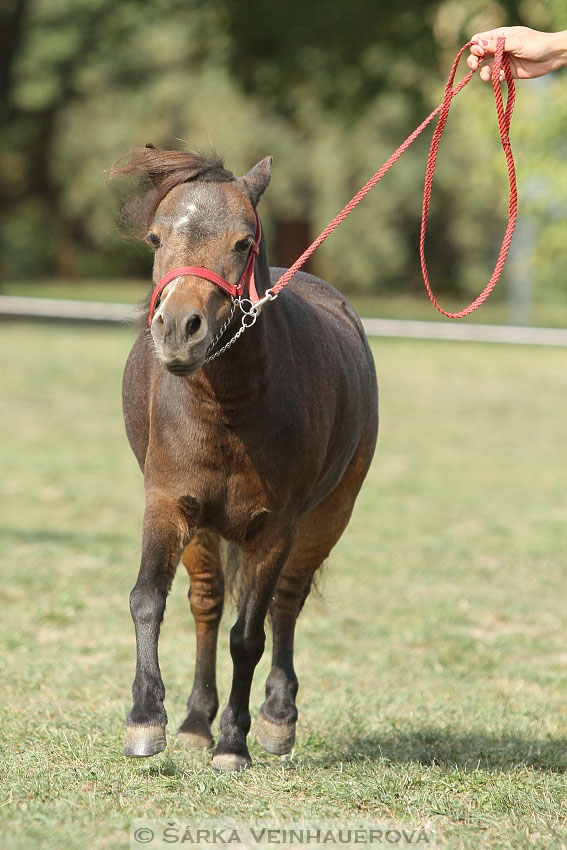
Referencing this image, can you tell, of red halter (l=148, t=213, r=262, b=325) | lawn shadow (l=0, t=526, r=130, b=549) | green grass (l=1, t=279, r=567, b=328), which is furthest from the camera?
green grass (l=1, t=279, r=567, b=328)

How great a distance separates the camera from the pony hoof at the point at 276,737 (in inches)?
197

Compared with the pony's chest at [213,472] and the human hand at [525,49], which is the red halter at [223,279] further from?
the human hand at [525,49]

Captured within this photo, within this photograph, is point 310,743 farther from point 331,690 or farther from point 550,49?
point 550,49

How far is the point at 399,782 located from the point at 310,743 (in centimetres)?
91

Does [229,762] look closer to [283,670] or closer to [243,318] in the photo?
[283,670]

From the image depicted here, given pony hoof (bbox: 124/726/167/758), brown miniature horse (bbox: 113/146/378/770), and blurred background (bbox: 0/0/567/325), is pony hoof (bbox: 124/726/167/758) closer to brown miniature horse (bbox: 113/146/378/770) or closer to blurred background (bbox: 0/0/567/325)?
brown miniature horse (bbox: 113/146/378/770)

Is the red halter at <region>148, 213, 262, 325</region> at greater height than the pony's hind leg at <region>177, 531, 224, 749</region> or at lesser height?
greater

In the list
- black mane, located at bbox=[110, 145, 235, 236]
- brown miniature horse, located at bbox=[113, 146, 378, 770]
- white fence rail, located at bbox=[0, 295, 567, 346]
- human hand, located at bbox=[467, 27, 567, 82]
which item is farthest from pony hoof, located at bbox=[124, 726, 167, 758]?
white fence rail, located at bbox=[0, 295, 567, 346]

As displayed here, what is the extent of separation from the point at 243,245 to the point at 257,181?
0.35 m

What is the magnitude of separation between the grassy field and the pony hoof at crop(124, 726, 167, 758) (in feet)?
0.51

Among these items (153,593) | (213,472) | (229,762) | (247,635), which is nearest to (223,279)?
(213,472)

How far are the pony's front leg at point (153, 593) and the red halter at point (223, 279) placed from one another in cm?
75

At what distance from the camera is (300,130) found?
32719 mm

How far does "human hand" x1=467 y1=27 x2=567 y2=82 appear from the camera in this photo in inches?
186
